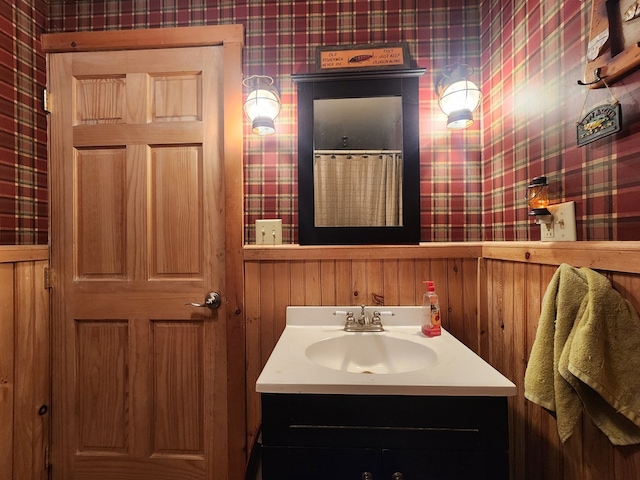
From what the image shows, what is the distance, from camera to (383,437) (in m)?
0.78

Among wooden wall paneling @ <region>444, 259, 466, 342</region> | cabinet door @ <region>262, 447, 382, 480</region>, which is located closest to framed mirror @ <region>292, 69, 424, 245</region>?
wooden wall paneling @ <region>444, 259, 466, 342</region>

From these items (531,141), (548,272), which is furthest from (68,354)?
(531,141)

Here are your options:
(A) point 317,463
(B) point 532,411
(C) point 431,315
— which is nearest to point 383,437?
(A) point 317,463

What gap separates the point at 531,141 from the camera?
1.02m

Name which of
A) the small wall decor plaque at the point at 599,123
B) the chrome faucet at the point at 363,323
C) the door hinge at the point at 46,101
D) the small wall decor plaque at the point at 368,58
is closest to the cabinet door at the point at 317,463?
the chrome faucet at the point at 363,323

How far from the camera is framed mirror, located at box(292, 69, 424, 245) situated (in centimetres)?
127

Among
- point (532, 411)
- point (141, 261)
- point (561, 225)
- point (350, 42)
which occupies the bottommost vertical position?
point (532, 411)

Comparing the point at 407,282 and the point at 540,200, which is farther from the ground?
the point at 540,200

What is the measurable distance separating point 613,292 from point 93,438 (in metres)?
1.92

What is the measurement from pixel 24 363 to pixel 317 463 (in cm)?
127

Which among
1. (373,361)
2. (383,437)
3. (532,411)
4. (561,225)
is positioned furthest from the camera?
(373,361)

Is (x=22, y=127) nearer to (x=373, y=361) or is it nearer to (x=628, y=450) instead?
(x=373, y=361)

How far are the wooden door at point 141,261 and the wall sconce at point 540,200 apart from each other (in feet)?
3.53

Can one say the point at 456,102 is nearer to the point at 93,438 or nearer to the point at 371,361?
the point at 371,361
